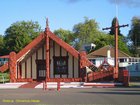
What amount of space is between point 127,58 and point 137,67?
21.4 m

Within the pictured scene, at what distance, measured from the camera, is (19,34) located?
102438 millimetres

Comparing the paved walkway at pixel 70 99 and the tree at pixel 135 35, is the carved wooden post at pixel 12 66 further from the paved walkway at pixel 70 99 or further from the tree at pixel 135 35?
the tree at pixel 135 35

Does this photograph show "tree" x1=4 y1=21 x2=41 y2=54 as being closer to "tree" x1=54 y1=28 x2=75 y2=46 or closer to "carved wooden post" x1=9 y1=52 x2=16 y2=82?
"tree" x1=54 y1=28 x2=75 y2=46

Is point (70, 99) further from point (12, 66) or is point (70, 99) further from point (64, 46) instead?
point (12, 66)

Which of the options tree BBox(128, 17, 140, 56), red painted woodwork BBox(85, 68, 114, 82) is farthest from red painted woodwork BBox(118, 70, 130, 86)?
tree BBox(128, 17, 140, 56)

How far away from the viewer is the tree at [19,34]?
95.9 m

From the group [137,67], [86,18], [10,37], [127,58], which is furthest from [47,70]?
[86,18]

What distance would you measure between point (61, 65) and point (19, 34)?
6117 centimetres

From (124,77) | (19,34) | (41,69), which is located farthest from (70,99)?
(19,34)

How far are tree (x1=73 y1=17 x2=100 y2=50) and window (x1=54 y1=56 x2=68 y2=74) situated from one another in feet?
245

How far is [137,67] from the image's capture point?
54562mm

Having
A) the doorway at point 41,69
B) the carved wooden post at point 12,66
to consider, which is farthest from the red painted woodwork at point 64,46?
the carved wooden post at point 12,66

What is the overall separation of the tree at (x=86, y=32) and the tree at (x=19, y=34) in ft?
45.4

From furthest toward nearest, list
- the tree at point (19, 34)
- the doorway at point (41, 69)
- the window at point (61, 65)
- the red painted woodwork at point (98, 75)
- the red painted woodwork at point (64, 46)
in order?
1. the tree at point (19, 34)
2. the doorway at point (41, 69)
3. the window at point (61, 65)
4. the red painted woodwork at point (64, 46)
5. the red painted woodwork at point (98, 75)
